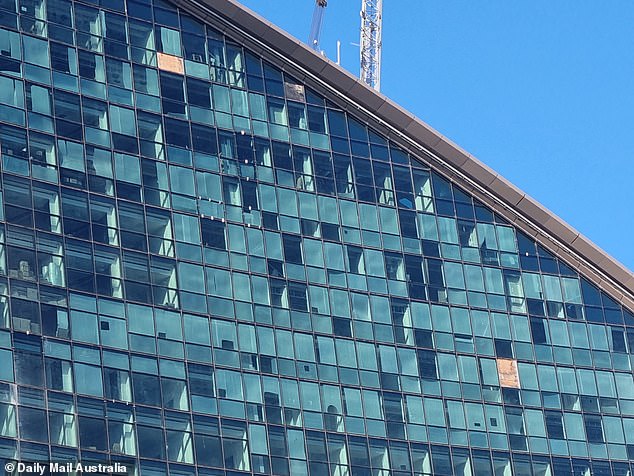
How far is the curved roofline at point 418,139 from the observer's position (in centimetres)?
11500

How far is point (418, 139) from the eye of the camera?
118750mm

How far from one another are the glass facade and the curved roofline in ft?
2.23

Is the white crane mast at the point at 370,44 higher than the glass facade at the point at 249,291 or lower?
higher

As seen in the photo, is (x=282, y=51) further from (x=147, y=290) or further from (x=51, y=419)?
(x=51, y=419)

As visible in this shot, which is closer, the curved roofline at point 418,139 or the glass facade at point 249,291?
the glass facade at point 249,291

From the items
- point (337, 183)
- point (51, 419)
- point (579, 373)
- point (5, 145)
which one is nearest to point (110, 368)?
point (51, 419)

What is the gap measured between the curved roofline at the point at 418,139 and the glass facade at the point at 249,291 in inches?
26.7

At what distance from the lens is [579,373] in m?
118

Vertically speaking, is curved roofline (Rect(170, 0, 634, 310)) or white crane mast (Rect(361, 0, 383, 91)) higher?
white crane mast (Rect(361, 0, 383, 91))

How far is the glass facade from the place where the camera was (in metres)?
102

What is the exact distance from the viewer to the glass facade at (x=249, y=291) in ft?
336

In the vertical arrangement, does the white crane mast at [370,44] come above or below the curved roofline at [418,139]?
above

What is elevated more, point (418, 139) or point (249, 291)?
point (418, 139)

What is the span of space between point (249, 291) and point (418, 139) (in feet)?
50.7
